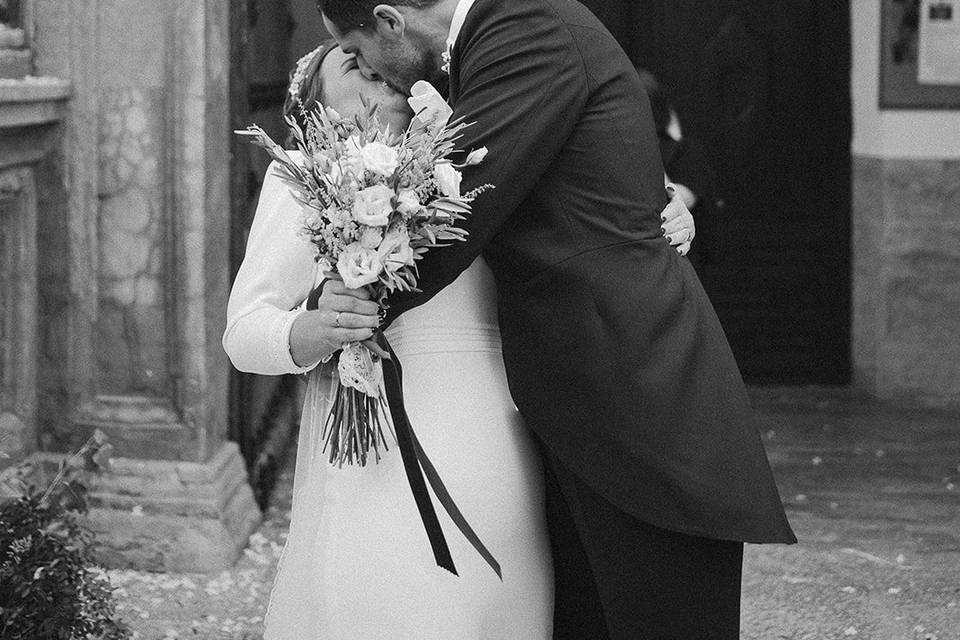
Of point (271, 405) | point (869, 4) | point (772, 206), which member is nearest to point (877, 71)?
point (869, 4)

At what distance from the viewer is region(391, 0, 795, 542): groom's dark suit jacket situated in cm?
235

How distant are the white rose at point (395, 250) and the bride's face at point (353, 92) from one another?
303mm

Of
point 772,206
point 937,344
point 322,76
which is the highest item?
point 322,76

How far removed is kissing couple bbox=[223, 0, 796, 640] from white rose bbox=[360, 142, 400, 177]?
0.14 metres

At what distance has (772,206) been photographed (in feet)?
26.7

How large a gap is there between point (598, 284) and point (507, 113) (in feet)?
0.98

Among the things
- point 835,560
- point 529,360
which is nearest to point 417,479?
point 529,360

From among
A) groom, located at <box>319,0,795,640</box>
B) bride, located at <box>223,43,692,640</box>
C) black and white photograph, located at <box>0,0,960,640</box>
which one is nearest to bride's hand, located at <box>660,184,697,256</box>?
black and white photograph, located at <box>0,0,960,640</box>

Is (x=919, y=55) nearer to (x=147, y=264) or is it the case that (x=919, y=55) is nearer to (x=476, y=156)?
(x=147, y=264)

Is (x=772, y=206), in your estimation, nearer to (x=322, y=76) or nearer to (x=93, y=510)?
(x=93, y=510)

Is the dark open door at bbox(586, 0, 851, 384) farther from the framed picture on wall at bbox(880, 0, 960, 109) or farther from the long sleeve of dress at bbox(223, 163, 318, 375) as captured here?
the long sleeve of dress at bbox(223, 163, 318, 375)

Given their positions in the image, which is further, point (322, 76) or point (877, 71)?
point (877, 71)

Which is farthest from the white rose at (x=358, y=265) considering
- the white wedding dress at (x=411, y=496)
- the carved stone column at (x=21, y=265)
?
the carved stone column at (x=21, y=265)

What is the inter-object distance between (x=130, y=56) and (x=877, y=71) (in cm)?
425
